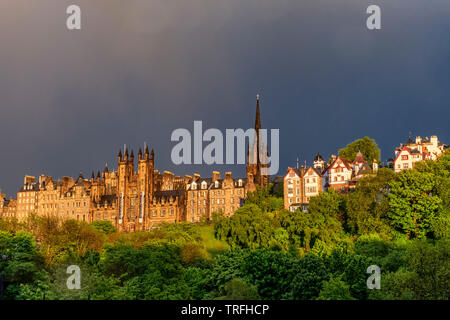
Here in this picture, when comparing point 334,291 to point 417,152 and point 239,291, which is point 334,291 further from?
A: point 417,152

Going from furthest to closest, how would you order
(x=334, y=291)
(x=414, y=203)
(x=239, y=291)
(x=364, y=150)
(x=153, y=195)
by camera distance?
(x=153, y=195) < (x=364, y=150) < (x=414, y=203) < (x=239, y=291) < (x=334, y=291)

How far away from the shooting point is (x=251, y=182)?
118438 millimetres

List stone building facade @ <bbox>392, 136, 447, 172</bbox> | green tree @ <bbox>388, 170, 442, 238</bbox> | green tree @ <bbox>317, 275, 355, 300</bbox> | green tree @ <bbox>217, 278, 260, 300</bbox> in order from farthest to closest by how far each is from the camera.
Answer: stone building facade @ <bbox>392, 136, 447, 172</bbox>
green tree @ <bbox>388, 170, 442, 238</bbox>
green tree @ <bbox>217, 278, 260, 300</bbox>
green tree @ <bbox>317, 275, 355, 300</bbox>

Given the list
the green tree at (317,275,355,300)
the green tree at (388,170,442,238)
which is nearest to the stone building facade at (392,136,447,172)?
the green tree at (388,170,442,238)

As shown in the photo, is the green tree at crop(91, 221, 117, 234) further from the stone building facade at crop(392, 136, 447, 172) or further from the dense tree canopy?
the stone building facade at crop(392, 136, 447, 172)

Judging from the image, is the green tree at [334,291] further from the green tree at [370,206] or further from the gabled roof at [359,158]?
the gabled roof at [359,158]

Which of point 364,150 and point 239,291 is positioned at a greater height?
point 364,150

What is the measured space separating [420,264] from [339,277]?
7.93 m

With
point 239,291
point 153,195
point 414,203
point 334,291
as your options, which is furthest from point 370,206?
point 153,195

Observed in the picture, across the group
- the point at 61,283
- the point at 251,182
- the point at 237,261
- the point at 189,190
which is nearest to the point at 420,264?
the point at 237,261

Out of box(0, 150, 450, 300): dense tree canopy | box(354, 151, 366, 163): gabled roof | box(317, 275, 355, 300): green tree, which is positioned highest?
box(354, 151, 366, 163): gabled roof

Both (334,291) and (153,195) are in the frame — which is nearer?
(334,291)

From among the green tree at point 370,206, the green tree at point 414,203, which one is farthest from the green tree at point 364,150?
the green tree at point 414,203
